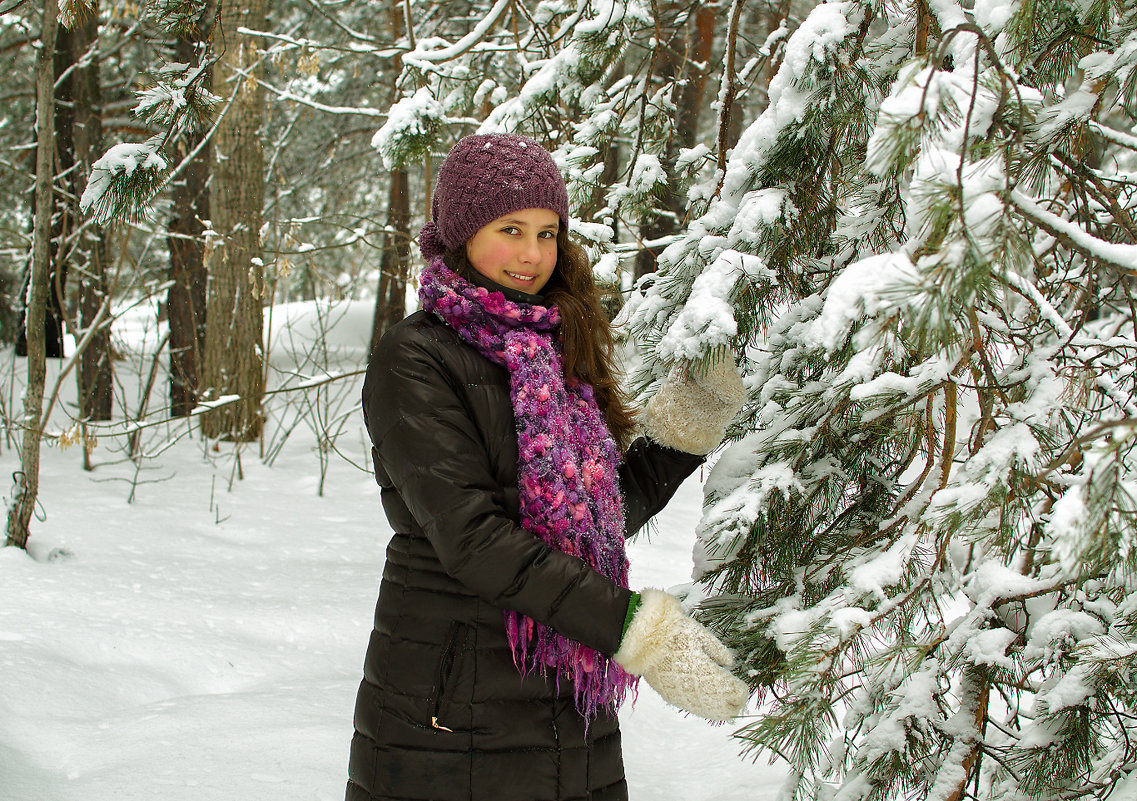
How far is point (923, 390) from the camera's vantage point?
1529 mm

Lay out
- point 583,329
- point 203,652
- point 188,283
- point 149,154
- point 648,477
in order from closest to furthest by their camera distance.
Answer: point 583,329, point 648,477, point 149,154, point 203,652, point 188,283

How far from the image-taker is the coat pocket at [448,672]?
171cm

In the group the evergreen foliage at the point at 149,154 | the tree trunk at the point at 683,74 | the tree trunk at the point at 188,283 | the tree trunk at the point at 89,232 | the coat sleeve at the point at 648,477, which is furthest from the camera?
the tree trunk at the point at 188,283

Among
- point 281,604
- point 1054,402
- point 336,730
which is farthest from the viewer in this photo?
point 281,604

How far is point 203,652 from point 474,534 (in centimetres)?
288

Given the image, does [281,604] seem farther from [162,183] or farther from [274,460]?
[274,460]

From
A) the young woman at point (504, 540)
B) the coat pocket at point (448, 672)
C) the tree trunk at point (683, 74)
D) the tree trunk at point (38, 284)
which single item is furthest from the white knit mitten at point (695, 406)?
the tree trunk at point (38, 284)

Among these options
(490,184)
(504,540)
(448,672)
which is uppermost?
(490,184)

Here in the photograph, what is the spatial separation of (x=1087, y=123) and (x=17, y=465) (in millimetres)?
7243

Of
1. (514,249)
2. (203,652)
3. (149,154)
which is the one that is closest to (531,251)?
(514,249)

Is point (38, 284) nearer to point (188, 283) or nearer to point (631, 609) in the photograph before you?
point (631, 609)

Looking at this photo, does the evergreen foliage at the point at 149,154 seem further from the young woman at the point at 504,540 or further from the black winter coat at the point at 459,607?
the black winter coat at the point at 459,607

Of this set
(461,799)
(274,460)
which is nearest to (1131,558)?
(461,799)

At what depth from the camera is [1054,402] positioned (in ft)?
4.86
